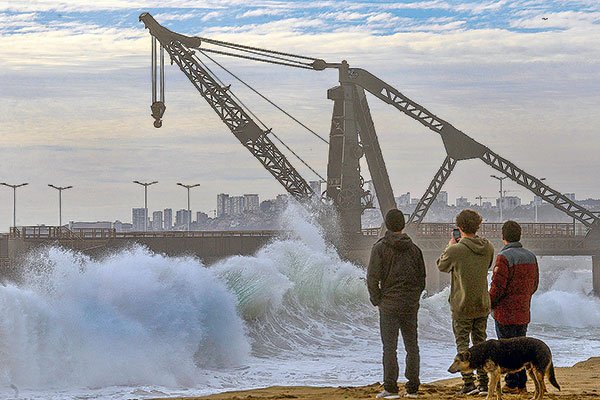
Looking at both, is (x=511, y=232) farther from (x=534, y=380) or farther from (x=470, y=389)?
(x=470, y=389)

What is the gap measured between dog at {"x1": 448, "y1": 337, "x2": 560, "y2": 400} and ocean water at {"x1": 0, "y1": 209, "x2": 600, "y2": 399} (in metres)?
7.52

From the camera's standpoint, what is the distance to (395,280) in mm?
11844

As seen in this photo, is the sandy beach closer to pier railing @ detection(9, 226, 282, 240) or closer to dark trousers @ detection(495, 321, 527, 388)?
dark trousers @ detection(495, 321, 527, 388)

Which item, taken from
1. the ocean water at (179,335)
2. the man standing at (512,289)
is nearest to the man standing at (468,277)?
the man standing at (512,289)

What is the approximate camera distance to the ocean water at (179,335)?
1959 centimetres

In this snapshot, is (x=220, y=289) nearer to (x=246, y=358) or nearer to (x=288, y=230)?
(x=246, y=358)

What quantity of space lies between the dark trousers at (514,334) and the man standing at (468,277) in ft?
0.99

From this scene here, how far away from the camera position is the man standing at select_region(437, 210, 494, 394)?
467 inches

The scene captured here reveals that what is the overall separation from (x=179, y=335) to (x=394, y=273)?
39.2ft

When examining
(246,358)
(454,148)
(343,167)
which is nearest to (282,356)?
(246,358)

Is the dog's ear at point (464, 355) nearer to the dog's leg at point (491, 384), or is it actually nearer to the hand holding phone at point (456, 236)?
the dog's leg at point (491, 384)

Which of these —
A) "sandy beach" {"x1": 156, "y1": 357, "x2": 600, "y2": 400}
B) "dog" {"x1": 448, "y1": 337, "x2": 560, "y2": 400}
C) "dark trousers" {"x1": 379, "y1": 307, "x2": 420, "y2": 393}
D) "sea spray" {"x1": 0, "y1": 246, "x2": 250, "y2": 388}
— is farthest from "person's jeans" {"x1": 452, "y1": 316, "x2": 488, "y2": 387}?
"sea spray" {"x1": 0, "y1": 246, "x2": 250, "y2": 388}

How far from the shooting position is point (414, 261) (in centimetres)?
1191

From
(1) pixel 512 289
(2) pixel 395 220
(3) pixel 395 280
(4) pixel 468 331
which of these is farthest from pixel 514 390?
(2) pixel 395 220
